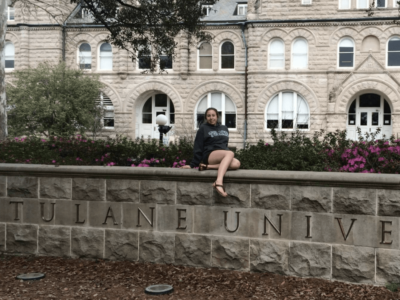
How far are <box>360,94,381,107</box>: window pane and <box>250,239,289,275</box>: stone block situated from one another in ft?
90.4

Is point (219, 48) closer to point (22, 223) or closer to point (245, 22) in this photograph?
point (245, 22)

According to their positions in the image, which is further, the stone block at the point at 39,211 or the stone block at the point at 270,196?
the stone block at the point at 39,211

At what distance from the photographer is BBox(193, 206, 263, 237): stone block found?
19.0 feet

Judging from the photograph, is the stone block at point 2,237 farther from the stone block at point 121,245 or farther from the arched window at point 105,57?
the arched window at point 105,57

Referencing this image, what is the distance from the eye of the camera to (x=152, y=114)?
33.3 metres

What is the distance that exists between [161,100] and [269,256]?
2837 centimetres


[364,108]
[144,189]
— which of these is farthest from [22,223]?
[364,108]

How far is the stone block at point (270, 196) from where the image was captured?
18.6 ft

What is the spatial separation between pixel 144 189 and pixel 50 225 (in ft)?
4.95

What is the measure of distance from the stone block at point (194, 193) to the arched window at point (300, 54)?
25.7 m

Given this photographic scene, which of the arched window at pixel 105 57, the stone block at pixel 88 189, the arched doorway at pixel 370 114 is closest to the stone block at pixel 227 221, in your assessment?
the stone block at pixel 88 189

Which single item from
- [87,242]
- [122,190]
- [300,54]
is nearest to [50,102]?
[300,54]

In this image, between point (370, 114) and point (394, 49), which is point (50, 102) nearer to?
point (370, 114)

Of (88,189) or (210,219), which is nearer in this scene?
(210,219)
